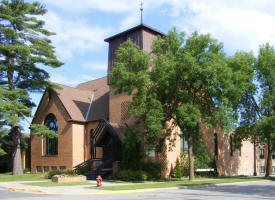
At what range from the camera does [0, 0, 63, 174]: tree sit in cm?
3152

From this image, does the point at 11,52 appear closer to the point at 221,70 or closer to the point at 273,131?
the point at 221,70

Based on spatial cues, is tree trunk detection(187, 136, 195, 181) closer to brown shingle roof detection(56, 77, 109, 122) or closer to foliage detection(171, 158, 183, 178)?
foliage detection(171, 158, 183, 178)

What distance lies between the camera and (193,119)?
22.3m

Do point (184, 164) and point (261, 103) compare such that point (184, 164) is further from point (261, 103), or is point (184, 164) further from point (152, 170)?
point (261, 103)

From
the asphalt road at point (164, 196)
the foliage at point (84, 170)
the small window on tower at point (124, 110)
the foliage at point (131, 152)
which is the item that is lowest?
the foliage at point (84, 170)

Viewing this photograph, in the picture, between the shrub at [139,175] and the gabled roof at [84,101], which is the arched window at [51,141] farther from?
the shrub at [139,175]

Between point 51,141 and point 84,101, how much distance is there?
5859mm

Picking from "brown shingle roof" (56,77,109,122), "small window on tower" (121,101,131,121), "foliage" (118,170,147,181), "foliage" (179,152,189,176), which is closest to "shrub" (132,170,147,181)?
"foliage" (118,170,147,181)

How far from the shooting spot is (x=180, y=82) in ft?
77.5

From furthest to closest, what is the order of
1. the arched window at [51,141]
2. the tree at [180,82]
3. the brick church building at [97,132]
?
the arched window at [51,141]
the brick church building at [97,132]
the tree at [180,82]

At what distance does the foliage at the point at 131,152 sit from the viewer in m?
25.9

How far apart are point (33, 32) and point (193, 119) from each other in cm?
2113

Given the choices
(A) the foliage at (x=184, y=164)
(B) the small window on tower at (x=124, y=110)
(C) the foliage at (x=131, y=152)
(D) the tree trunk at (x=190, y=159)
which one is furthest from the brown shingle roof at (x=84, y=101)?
(D) the tree trunk at (x=190, y=159)

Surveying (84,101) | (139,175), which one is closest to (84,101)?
(84,101)
